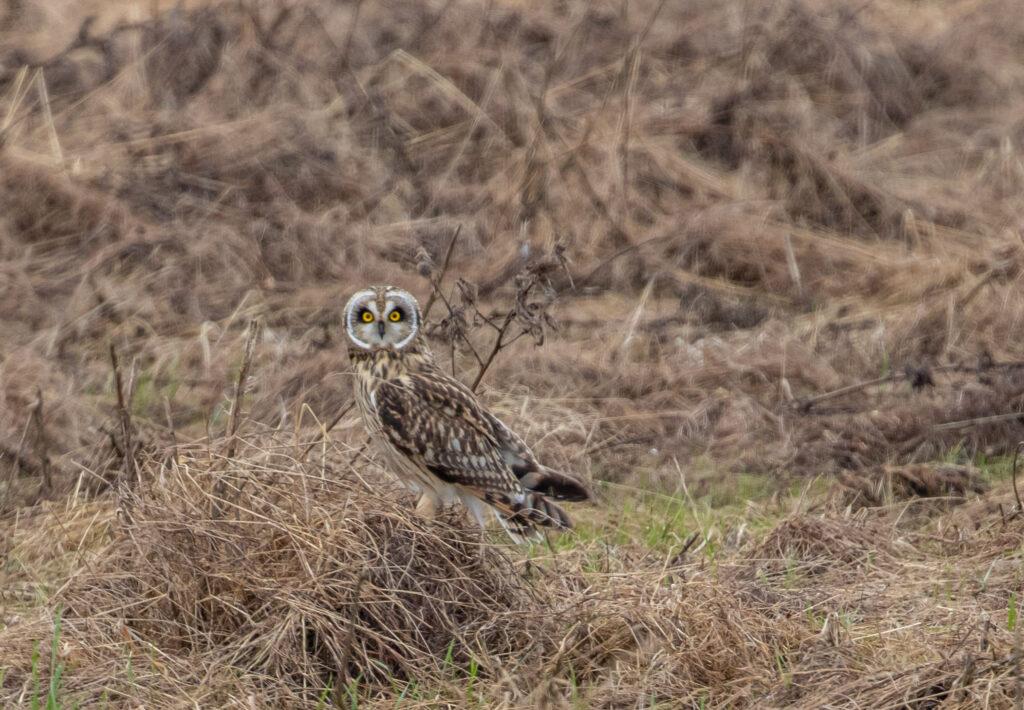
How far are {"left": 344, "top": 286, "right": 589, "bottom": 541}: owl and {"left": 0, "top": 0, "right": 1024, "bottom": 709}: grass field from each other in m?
0.17

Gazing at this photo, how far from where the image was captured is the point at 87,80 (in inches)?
439

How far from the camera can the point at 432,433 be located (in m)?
5.12

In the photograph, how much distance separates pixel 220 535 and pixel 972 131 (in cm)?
919

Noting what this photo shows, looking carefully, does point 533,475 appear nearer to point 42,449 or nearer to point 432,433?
point 432,433

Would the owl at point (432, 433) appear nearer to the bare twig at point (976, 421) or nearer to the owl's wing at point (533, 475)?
the owl's wing at point (533, 475)

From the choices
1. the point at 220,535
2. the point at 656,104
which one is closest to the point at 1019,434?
the point at 220,535

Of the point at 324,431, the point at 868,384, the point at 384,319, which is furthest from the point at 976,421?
the point at 324,431

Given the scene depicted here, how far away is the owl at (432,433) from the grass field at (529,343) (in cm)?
17

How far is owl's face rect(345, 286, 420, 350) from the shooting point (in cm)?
527

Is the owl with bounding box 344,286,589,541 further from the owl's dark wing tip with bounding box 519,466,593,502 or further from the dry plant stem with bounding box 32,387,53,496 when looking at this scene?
the dry plant stem with bounding box 32,387,53,496

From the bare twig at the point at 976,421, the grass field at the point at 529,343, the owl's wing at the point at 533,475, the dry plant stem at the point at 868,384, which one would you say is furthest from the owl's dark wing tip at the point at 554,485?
the bare twig at the point at 976,421

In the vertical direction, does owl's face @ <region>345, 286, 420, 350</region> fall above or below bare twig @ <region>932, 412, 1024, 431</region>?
above

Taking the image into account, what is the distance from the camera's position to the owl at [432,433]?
5.11 meters

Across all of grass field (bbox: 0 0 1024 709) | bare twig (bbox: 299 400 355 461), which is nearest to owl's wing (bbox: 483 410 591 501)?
grass field (bbox: 0 0 1024 709)
